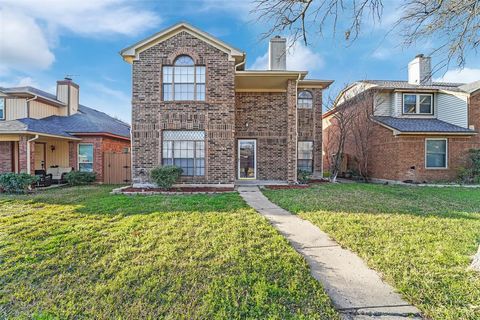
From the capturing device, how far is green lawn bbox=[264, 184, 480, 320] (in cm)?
281

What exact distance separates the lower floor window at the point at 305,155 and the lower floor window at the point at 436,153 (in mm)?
6373

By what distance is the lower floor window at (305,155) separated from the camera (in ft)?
50.0

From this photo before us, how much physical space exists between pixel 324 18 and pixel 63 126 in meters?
15.8

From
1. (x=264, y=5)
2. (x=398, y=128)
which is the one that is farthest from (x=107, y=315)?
(x=398, y=128)

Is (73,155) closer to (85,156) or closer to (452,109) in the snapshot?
(85,156)

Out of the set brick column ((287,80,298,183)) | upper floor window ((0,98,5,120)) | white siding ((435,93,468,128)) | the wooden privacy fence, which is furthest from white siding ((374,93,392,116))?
upper floor window ((0,98,5,120))

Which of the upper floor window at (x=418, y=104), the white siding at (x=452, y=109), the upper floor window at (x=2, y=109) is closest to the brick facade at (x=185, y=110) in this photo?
the upper floor window at (x=2, y=109)

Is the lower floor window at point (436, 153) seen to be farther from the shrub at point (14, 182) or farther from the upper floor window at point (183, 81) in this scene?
the shrub at point (14, 182)

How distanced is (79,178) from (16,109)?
18.5 ft

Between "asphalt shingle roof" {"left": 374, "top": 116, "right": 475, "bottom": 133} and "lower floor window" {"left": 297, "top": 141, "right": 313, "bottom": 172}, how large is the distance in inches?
174

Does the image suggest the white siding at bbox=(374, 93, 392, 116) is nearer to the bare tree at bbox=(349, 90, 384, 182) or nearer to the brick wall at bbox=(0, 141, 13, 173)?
the bare tree at bbox=(349, 90, 384, 182)

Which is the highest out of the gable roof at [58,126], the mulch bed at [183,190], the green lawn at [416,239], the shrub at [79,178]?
the gable roof at [58,126]

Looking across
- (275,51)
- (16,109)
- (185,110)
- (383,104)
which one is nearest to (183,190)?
(185,110)

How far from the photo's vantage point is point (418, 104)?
50.5 ft
